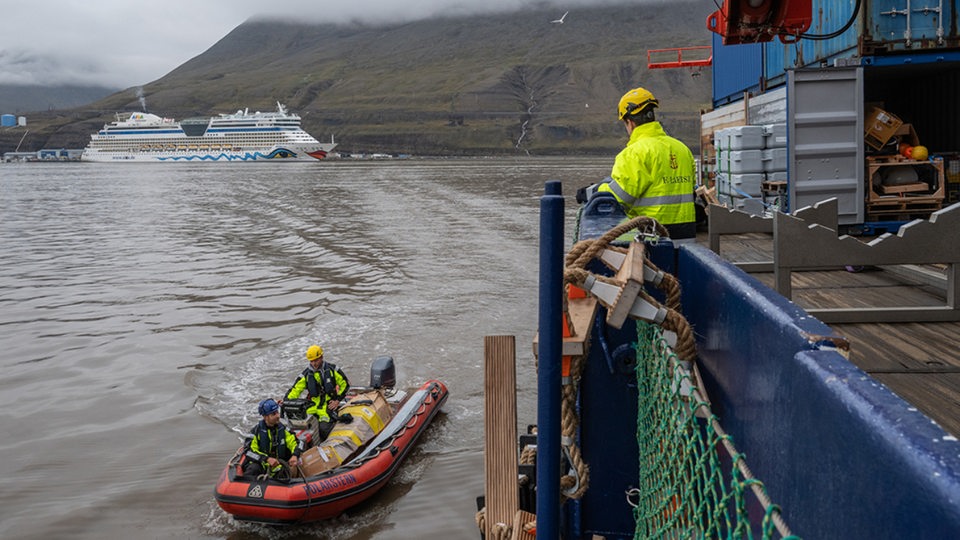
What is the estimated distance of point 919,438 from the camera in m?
1.23

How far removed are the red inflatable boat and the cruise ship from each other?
12564 centimetres

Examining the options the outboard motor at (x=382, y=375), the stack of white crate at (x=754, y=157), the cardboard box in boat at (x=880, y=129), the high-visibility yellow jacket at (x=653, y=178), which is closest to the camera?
the high-visibility yellow jacket at (x=653, y=178)

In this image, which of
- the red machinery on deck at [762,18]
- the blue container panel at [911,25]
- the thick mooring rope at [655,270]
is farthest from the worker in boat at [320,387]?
the blue container panel at [911,25]

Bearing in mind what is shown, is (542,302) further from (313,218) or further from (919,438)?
(313,218)

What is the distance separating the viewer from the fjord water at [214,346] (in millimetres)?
9769

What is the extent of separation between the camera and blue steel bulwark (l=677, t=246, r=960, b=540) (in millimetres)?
1184

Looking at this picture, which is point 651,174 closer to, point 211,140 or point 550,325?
point 550,325

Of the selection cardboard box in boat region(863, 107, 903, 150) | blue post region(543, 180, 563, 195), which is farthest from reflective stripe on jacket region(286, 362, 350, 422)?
blue post region(543, 180, 563, 195)

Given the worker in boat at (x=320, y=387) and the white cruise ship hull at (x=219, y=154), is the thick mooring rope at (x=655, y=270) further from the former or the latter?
the white cruise ship hull at (x=219, y=154)

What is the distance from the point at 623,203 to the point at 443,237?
82.4 ft

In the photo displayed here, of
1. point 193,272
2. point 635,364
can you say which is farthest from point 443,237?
point 635,364

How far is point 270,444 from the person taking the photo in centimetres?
900

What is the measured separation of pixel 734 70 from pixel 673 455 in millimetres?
16201

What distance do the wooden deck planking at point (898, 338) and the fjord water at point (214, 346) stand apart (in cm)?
462
